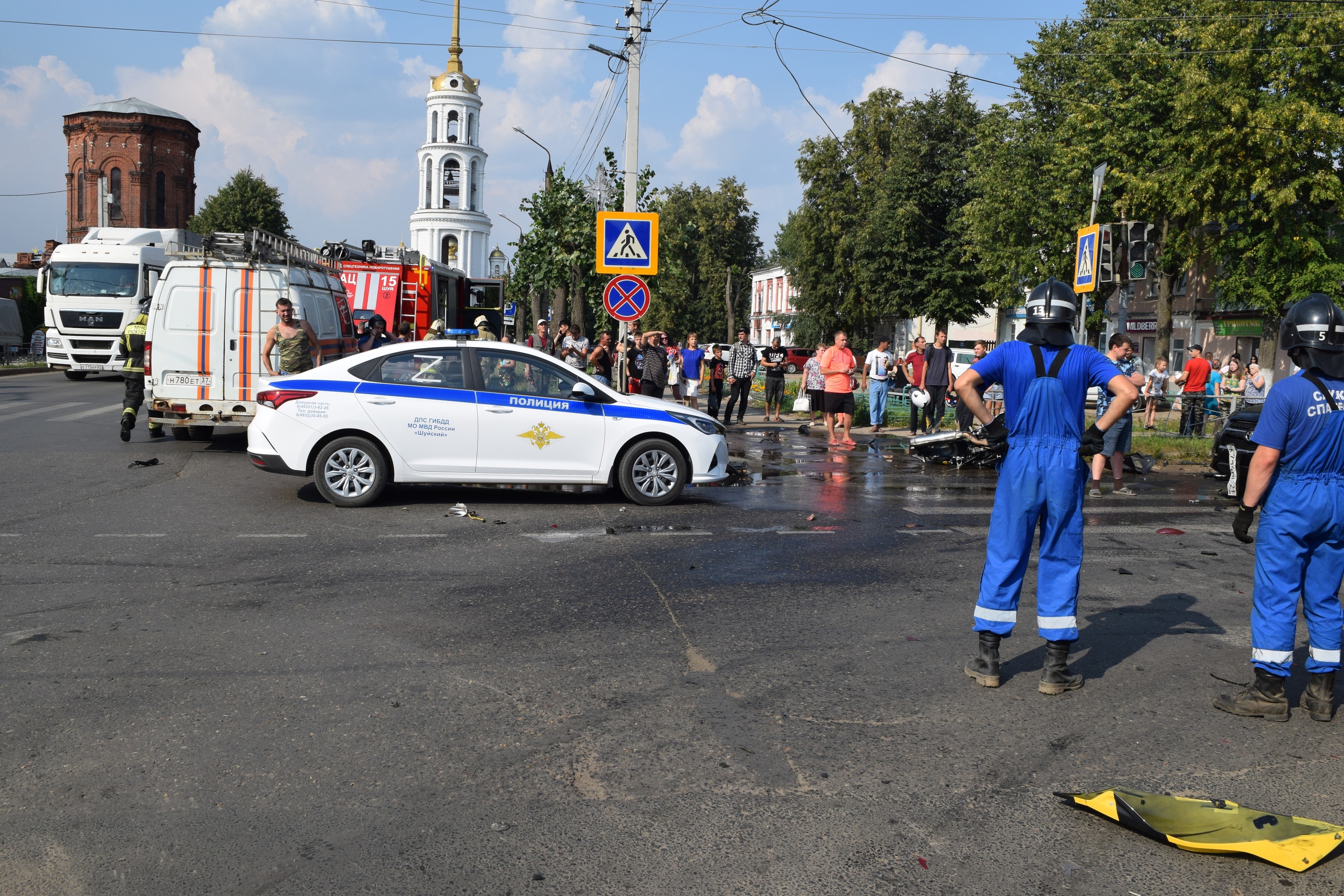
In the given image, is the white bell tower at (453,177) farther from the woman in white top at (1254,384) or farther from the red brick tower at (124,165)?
the woman in white top at (1254,384)

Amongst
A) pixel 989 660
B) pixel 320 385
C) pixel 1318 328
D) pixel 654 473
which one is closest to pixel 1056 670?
pixel 989 660

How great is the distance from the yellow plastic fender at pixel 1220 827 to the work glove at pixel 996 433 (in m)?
1.87

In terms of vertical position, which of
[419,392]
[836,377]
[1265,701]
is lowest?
[1265,701]

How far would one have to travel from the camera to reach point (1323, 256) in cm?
3266

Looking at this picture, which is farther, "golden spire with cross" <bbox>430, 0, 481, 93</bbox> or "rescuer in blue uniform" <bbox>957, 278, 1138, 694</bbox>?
"golden spire with cross" <bbox>430, 0, 481, 93</bbox>

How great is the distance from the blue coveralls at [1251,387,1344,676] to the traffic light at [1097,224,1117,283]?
36.9ft

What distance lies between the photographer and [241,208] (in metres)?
70.1

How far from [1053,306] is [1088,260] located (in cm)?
1136

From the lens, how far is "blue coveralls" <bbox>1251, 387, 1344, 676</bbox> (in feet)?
15.4

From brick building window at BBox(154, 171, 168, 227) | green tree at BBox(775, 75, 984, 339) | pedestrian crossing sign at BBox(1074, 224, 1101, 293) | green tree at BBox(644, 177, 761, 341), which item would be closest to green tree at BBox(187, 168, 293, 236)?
brick building window at BBox(154, 171, 168, 227)

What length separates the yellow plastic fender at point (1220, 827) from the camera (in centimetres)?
351

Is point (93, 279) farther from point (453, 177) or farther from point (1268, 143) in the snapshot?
point (453, 177)

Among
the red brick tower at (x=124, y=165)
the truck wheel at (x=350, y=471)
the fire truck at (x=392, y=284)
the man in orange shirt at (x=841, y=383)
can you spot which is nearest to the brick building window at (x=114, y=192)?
the red brick tower at (x=124, y=165)

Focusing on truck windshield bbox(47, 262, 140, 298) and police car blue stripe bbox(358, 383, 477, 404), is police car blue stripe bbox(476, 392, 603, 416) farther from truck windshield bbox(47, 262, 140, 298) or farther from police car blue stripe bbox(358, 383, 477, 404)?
truck windshield bbox(47, 262, 140, 298)
